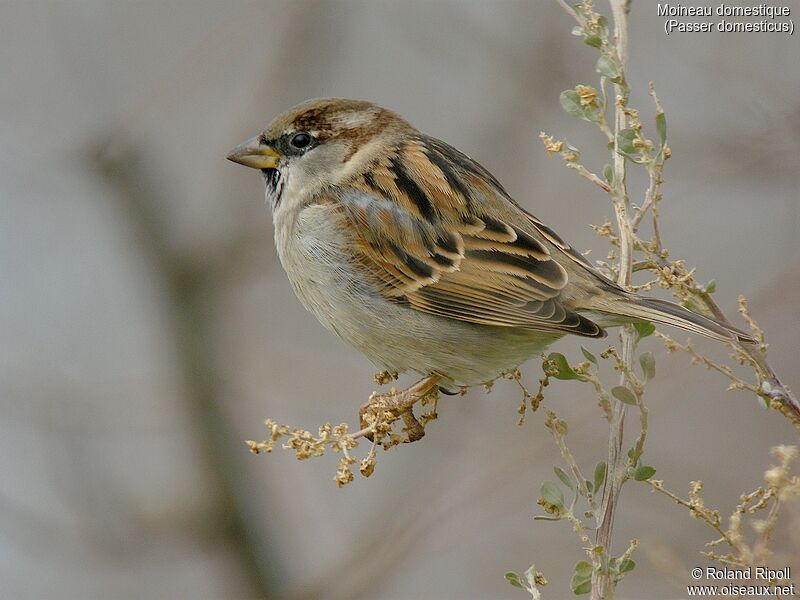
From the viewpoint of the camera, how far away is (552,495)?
1.93 metres

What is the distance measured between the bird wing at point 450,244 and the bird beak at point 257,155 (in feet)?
1.22

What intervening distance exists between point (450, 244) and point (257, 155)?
2.70ft

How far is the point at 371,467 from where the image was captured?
2.36m

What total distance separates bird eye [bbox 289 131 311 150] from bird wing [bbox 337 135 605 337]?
1.02 feet

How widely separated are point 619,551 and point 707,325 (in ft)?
8.69

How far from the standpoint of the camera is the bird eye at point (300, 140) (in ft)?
11.7

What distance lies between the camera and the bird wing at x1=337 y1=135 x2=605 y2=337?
3133 millimetres

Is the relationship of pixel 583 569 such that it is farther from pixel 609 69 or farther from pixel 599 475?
pixel 609 69

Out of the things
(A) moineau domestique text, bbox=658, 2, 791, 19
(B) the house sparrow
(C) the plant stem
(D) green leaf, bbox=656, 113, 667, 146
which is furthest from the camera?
(A) moineau domestique text, bbox=658, 2, 791, 19

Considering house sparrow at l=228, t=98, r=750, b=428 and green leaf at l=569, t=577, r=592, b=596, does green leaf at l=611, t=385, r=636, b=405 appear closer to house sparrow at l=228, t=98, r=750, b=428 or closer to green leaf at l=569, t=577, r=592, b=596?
green leaf at l=569, t=577, r=592, b=596

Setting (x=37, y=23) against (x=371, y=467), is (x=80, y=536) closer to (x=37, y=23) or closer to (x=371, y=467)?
(x=371, y=467)

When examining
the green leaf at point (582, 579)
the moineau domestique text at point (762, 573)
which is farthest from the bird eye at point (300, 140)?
the moineau domestique text at point (762, 573)

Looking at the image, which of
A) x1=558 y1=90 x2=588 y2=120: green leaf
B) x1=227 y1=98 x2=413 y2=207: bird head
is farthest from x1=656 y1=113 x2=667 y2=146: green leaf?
x1=227 y1=98 x2=413 y2=207: bird head

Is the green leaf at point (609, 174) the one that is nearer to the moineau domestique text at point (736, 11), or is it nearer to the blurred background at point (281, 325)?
the blurred background at point (281, 325)
